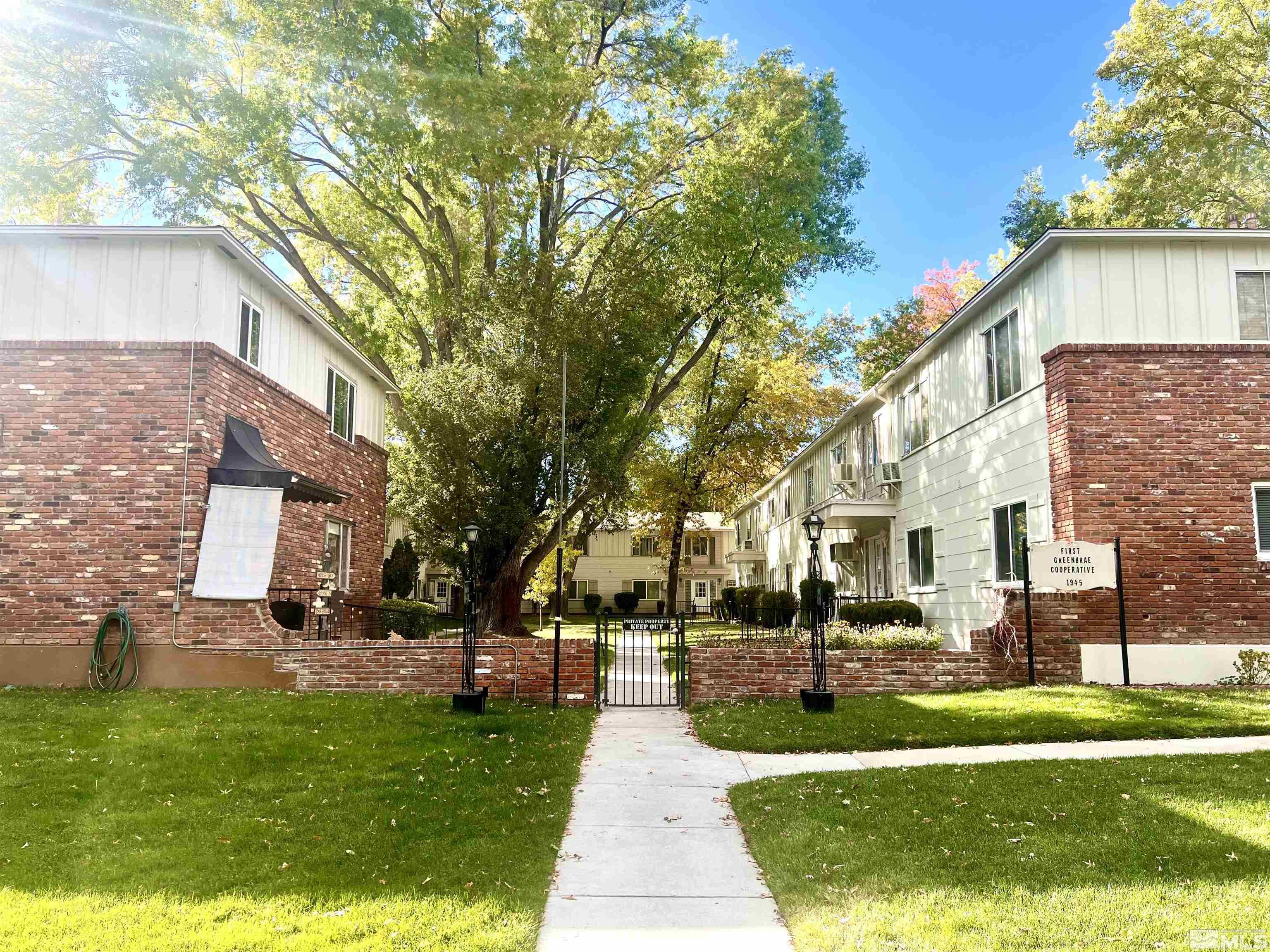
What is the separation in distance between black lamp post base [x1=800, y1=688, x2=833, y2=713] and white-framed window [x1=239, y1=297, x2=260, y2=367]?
928 centimetres

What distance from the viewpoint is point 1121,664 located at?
1248 centimetres

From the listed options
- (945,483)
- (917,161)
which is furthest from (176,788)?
(917,161)

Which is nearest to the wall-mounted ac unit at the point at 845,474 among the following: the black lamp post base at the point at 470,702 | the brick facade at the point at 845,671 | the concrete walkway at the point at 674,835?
the brick facade at the point at 845,671

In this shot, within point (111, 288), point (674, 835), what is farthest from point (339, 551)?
point (674, 835)

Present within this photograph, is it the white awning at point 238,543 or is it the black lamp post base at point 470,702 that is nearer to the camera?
the black lamp post base at point 470,702

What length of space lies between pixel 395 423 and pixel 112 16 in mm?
9776

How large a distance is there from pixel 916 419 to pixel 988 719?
10.4m

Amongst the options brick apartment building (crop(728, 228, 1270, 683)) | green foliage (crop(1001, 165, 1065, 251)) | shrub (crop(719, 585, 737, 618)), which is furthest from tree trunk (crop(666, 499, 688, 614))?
brick apartment building (crop(728, 228, 1270, 683))

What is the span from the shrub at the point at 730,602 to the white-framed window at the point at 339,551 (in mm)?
18386

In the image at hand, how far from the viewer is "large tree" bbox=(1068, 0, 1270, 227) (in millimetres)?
21672

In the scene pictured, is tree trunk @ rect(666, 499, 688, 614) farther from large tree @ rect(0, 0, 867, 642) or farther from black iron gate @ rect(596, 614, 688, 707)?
black iron gate @ rect(596, 614, 688, 707)

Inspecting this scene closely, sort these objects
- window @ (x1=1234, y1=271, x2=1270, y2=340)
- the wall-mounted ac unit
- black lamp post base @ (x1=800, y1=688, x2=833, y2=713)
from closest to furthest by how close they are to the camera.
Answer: black lamp post base @ (x1=800, y1=688, x2=833, y2=713)
window @ (x1=1234, y1=271, x2=1270, y2=340)
the wall-mounted ac unit

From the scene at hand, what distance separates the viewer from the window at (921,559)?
60.3ft

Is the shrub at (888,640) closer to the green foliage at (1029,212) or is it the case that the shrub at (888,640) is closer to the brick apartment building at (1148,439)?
the brick apartment building at (1148,439)
